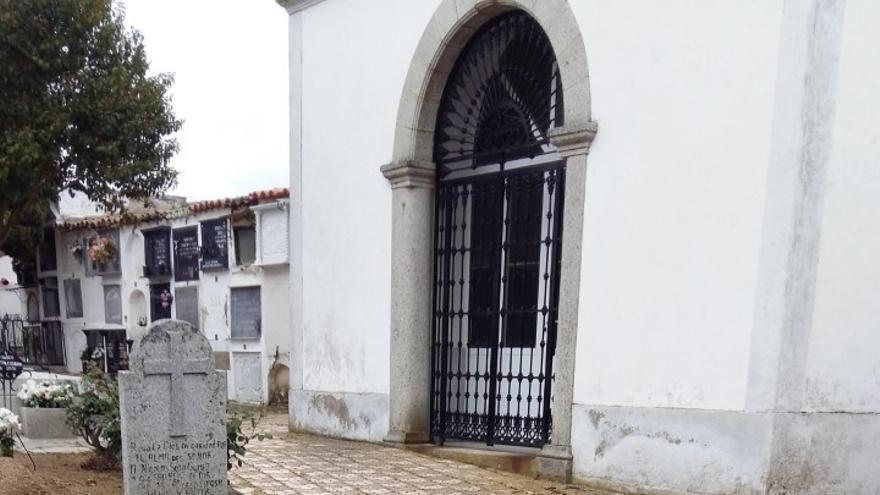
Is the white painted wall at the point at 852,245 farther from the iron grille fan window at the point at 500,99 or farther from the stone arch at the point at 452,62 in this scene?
the iron grille fan window at the point at 500,99

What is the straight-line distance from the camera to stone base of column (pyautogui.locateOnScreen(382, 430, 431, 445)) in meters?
7.10

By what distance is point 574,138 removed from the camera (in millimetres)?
5633

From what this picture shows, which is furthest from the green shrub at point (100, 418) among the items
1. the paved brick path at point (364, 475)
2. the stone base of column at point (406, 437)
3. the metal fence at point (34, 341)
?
the metal fence at point (34, 341)

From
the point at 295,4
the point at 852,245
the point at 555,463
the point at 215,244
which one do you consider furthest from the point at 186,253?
the point at 852,245

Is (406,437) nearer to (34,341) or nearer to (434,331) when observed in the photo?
(434,331)

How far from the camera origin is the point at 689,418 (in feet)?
16.2

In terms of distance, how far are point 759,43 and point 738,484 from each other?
9.31 ft

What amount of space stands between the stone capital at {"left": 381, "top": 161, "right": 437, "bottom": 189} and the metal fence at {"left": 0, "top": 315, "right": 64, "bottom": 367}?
13280 mm

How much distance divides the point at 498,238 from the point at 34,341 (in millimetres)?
15558

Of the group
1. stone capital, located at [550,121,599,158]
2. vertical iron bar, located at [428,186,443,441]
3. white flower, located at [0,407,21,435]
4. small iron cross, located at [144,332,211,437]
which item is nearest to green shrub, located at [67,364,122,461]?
white flower, located at [0,407,21,435]

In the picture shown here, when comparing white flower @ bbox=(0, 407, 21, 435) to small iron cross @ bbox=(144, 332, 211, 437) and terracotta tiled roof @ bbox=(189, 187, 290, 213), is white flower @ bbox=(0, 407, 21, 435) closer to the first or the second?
small iron cross @ bbox=(144, 332, 211, 437)

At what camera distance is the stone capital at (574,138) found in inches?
219

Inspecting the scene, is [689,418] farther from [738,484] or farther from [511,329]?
[511,329]

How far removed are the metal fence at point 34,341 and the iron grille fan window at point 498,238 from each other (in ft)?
44.4
